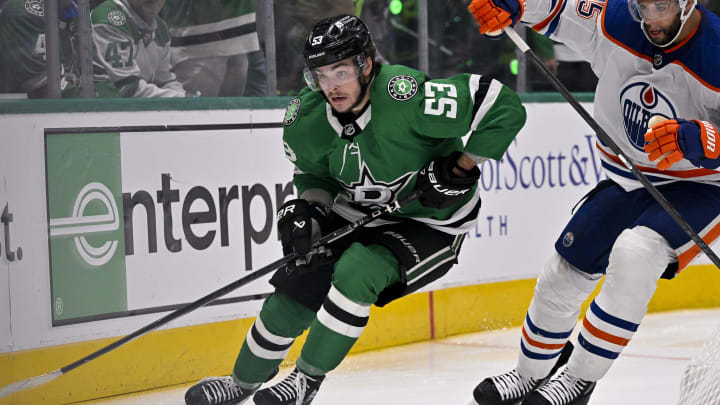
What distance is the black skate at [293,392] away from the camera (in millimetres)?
Result: 2674

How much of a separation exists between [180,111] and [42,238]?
69 cm

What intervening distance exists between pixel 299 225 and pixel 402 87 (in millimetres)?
452

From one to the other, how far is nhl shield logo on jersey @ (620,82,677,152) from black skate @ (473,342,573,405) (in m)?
0.75

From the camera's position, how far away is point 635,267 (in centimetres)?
260

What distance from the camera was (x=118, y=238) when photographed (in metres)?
A: 3.51

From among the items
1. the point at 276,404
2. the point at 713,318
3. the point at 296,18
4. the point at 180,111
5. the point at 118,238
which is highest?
the point at 296,18

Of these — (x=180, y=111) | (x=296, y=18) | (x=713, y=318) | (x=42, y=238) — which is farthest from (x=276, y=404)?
(x=713, y=318)

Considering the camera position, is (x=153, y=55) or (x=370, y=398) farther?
(x=153, y=55)

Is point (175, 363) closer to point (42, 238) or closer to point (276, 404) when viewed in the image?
point (42, 238)

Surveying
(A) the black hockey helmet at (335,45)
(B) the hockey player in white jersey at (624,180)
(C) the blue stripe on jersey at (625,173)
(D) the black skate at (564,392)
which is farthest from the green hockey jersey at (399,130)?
(D) the black skate at (564,392)

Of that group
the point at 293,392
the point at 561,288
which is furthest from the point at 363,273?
the point at 561,288

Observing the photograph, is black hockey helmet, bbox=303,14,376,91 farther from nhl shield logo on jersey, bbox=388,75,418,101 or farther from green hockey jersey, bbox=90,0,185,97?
green hockey jersey, bbox=90,0,185,97

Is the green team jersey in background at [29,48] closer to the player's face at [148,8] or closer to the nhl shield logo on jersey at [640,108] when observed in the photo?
the player's face at [148,8]

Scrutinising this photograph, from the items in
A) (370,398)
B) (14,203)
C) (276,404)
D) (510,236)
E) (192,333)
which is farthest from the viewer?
(510,236)
